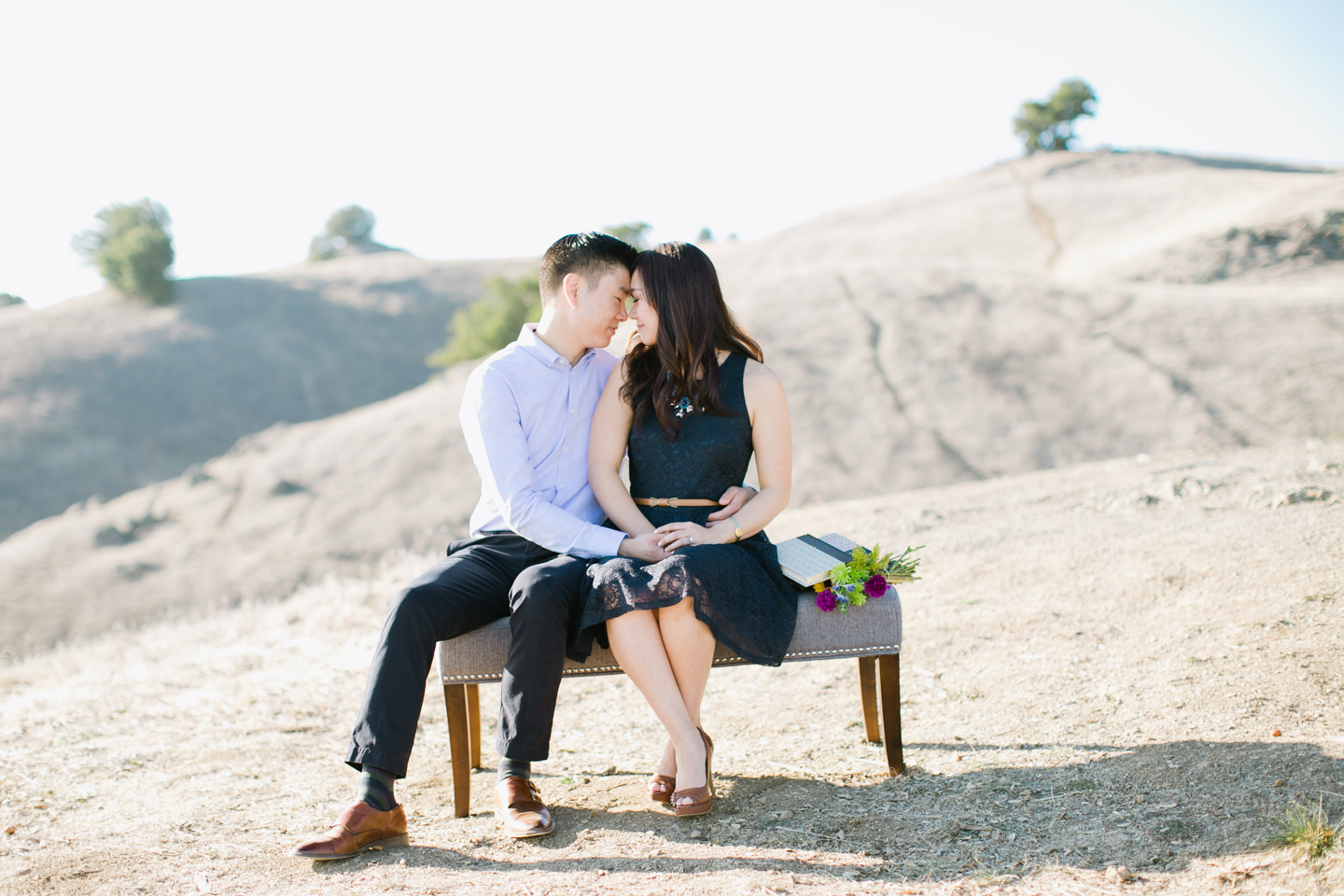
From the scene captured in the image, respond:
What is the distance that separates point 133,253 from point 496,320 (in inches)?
713

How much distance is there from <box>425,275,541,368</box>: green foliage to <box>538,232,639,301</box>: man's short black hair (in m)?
27.8

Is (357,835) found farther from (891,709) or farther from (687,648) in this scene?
(891,709)

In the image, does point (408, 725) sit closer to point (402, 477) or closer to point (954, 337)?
point (402, 477)

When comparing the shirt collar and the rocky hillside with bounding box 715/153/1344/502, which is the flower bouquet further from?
the rocky hillside with bounding box 715/153/1344/502

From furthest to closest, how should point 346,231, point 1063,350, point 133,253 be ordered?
point 346,231 → point 133,253 → point 1063,350

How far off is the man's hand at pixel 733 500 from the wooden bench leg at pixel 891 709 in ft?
2.30

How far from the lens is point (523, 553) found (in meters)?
3.41

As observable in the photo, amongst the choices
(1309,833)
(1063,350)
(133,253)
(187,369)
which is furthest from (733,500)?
(133,253)

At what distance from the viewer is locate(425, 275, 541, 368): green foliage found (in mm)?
32562

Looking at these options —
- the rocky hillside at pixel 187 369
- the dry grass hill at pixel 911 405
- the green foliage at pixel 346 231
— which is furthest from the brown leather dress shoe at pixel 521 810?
the green foliage at pixel 346 231

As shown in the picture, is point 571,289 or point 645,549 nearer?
point 645,549

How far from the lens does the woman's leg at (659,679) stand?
9.50 ft

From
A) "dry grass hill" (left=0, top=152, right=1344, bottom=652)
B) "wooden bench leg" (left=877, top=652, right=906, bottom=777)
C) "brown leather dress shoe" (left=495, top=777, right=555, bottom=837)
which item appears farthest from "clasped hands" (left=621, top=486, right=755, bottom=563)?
"dry grass hill" (left=0, top=152, right=1344, bottom=652)

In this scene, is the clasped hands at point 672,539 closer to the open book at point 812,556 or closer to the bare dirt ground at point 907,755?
the open book at point 812,556
